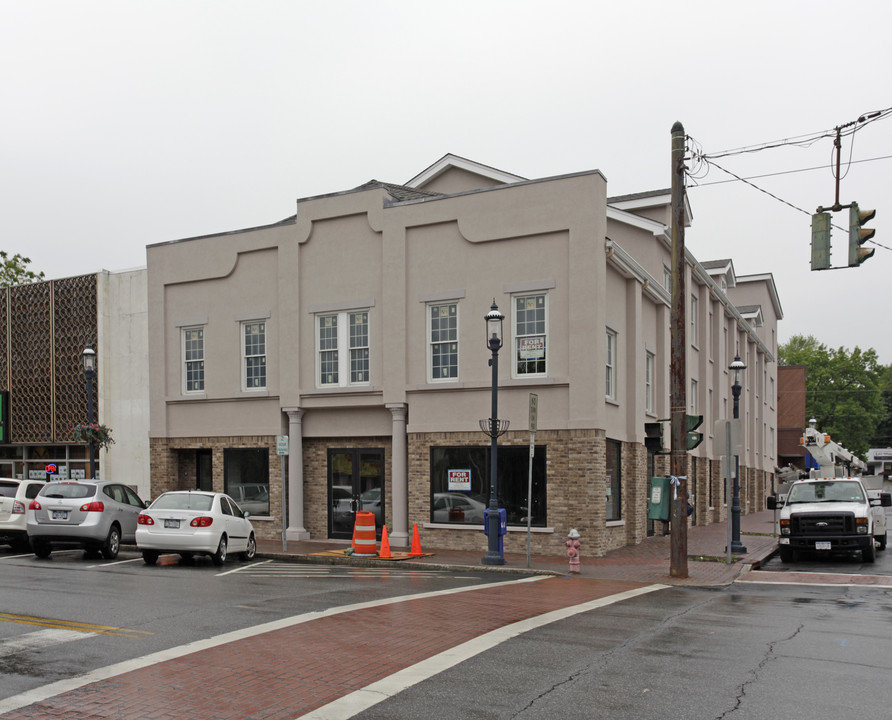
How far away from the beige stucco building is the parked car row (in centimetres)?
443

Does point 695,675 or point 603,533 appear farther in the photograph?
point 603,533

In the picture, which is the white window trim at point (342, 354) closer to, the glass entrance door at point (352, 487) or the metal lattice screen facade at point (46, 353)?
the glass entrance door at point (352, 487)

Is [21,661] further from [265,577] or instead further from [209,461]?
[209,461]

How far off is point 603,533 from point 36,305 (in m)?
20.4

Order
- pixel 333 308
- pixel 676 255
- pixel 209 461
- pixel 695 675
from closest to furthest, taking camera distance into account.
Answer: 1. pixel 695 675
2. pixel 676 255
3. pixel 333 308
4. pixel 209 461

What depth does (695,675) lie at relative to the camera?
27.2 feet

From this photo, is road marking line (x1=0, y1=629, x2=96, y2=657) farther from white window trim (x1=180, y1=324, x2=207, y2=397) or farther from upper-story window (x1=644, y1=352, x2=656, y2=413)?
upper-story window (x1=644, y1=352, x2=656, y2=413)

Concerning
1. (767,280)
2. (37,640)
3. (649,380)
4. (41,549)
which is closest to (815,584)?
(649,380)

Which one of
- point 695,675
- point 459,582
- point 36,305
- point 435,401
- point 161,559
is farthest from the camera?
point 36,305

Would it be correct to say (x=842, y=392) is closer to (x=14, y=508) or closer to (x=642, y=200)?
(x=642, y=200)

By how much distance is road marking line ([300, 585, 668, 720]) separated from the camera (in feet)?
23.0

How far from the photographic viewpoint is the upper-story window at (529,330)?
2067cm

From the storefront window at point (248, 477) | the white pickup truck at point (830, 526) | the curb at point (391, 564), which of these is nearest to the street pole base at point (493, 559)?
the curb at point (391, 564)

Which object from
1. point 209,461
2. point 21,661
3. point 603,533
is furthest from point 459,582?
point 209,461
